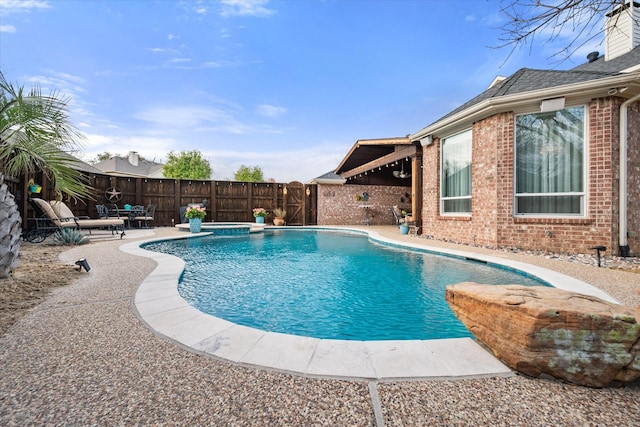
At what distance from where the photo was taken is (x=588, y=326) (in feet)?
5.24

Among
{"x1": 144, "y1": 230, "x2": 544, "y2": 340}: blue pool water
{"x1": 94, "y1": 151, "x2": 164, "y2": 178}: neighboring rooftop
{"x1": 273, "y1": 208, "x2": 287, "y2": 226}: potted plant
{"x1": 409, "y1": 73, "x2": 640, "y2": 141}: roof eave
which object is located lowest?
{"x1": 144, "y1": 230, "x2": 544, "y2": 340}: blue pool water

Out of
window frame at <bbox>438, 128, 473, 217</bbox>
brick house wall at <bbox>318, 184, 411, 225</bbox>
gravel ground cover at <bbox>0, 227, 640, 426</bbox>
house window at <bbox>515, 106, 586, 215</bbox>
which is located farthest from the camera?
brick house wall at <bbox>318, 184, 411, 225</bbox>

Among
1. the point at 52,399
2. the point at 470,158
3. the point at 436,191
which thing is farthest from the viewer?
the point at 436,191

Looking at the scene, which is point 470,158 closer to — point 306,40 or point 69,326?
point 306,40

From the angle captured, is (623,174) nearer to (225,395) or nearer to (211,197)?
(225,395)

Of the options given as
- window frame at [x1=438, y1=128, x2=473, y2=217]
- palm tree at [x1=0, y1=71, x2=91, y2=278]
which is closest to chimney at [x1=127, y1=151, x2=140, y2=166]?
palm tree at [x1=0, y1=71, x2=91, y2=278]

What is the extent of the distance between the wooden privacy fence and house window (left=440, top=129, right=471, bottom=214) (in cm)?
883

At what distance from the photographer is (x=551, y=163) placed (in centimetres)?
598

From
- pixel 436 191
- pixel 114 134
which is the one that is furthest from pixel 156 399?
pixel 114 134

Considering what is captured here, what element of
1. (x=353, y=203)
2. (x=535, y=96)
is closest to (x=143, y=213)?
(x=353, y=203)

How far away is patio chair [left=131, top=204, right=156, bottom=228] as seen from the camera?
40.7 ft

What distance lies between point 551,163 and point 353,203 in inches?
425

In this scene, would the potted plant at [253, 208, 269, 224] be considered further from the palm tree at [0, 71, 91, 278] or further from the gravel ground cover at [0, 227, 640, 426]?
the gravel ground cover at [0, 227, 640, 426]

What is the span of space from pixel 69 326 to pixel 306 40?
10.9 meters
